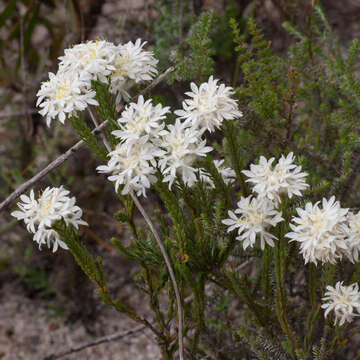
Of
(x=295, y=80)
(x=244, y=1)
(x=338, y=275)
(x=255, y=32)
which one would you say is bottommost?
(x=338, y=275)

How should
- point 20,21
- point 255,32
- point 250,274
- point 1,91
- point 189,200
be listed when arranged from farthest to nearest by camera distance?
1. point 1,91
2. point 20,21
3. point 250,274
4. point 255,32
5. point 189,200

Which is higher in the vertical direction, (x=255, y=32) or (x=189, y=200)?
(x=255, y=32)

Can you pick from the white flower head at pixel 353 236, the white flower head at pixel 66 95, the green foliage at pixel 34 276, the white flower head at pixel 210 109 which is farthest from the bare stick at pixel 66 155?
the green foliage at pixel 34 276

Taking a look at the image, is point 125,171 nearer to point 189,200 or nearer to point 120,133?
point 120,133

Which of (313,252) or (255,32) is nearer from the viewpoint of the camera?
(313,252)

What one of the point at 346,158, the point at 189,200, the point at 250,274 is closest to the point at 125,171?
the point at 189,200

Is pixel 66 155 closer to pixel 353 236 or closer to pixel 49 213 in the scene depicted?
pixel 49 213

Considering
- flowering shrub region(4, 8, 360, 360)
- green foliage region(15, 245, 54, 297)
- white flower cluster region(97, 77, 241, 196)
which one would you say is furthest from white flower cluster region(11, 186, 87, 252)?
green foliage region(15, 245, 54, 297)

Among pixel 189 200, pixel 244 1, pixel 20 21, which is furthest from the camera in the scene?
pixel 244 1
